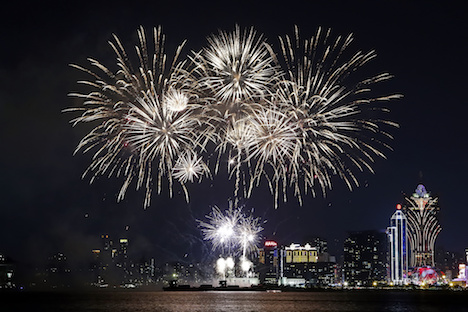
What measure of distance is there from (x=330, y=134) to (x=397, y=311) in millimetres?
65298

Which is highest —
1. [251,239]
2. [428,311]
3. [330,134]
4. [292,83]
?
[292,83]

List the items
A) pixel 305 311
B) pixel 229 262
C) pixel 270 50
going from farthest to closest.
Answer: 1. pixel 229 262
2. pixel 305 311
3. pixel 270 50

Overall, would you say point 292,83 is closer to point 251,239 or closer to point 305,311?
point 251,239

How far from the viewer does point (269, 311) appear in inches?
4060

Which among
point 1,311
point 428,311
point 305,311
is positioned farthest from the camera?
point 428,311

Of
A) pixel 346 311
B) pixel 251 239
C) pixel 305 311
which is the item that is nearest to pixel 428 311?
pixel 346 311

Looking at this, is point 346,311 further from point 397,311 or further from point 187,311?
point 187,311

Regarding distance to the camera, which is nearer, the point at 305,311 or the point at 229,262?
the point at 305,311

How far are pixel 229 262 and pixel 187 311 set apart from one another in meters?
63.7

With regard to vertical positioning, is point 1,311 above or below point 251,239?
below

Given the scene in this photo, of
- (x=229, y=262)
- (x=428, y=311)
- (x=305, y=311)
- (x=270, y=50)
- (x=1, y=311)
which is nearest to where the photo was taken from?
(x=270, y=50)

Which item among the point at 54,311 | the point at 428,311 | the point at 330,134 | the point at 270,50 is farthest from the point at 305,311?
the point at 270,50

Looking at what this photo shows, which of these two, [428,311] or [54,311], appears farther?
[428,311]

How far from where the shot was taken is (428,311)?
112 metres
